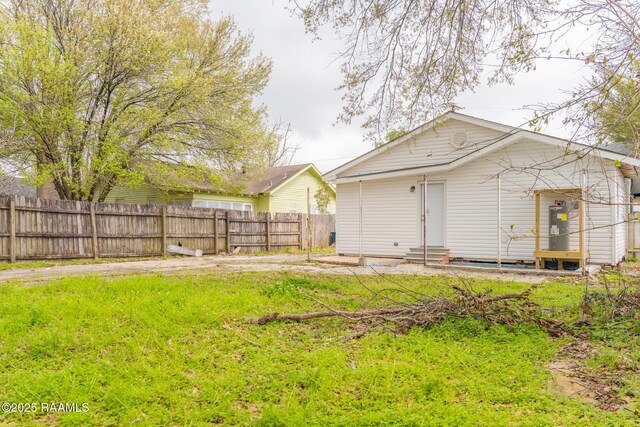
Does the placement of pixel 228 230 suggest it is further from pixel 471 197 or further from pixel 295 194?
pixel 471 197

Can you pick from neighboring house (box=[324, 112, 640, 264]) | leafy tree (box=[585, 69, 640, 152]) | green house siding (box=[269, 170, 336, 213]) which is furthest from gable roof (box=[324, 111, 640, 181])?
green house siding (box=[269, 170, 336, 213])

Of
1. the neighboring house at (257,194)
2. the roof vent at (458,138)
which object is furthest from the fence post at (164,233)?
the roof vent at (458,138)

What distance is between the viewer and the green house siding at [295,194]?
24.3 metres

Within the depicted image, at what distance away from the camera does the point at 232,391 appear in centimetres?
312

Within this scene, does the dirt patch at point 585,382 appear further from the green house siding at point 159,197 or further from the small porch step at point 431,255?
the green house siding at point 159,197

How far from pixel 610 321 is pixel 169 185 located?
14.6 m

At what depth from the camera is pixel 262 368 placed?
11.6 feet

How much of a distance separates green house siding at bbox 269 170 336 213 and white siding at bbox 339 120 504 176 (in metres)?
10.2

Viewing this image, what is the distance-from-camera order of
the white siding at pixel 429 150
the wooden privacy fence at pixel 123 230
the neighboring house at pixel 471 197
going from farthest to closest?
the white siding at pixel 429 150 < the wooden privacy fence at pixel 123 230 < the neighboring house at pixel 471 197

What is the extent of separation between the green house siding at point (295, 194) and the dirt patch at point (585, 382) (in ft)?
67.7

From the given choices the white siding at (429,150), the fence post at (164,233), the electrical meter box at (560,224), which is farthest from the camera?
the fence post at (164,233)

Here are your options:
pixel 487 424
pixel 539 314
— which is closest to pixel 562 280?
pixel 539 314

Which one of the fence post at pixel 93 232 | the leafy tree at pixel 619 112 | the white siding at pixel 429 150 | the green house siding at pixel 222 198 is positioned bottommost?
the fence post at pixel 93 232

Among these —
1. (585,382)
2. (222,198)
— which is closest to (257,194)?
(222,198)
